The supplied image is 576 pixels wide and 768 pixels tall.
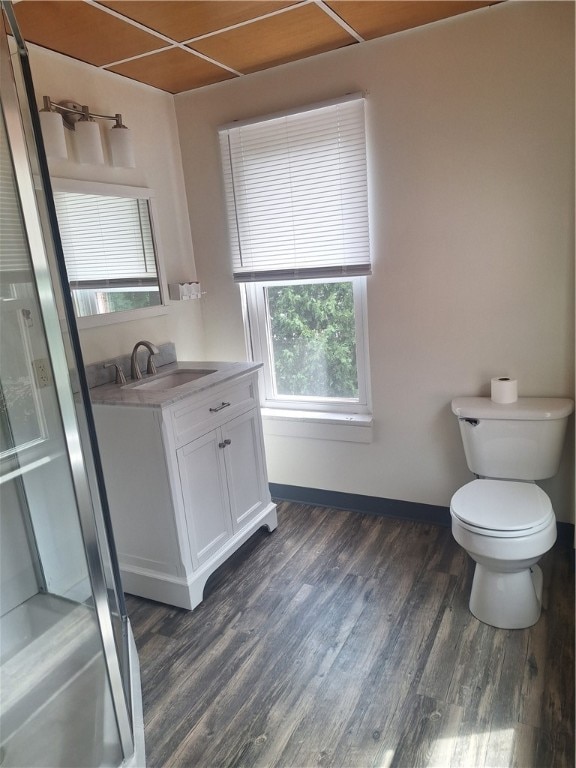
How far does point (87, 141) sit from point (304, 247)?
3.61ft

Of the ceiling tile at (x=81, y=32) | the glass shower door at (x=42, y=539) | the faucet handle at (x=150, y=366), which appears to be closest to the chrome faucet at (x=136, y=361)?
the faucet handle at (x=150, y=366)

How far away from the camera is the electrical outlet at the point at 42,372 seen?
1.47 m

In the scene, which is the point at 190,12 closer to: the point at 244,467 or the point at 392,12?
the point at 392,12

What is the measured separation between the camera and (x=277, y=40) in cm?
229

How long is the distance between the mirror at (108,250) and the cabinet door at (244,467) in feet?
2.48

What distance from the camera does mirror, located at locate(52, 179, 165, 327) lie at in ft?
7.57

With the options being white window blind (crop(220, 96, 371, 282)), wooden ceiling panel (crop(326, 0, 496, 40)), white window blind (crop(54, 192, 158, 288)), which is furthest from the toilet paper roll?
white window blind (crop(54, 192, 158, 288))

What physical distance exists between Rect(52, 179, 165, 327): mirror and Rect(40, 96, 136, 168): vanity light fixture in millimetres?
116

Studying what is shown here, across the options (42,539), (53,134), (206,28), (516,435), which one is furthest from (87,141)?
(516,435)

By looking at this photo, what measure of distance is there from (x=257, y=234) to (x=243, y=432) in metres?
1.07

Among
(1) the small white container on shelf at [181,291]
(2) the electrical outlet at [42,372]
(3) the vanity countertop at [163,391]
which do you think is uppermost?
(1) the small white container on shelf at [181,291]

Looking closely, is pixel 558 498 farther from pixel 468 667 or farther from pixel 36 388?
pixel 36 388

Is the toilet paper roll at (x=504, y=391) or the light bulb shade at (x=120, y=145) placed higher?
the light bulb shade at (x=120, y=145)

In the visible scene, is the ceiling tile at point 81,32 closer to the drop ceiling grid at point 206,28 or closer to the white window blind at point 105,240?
the drop ceiling grid at point 206,28
